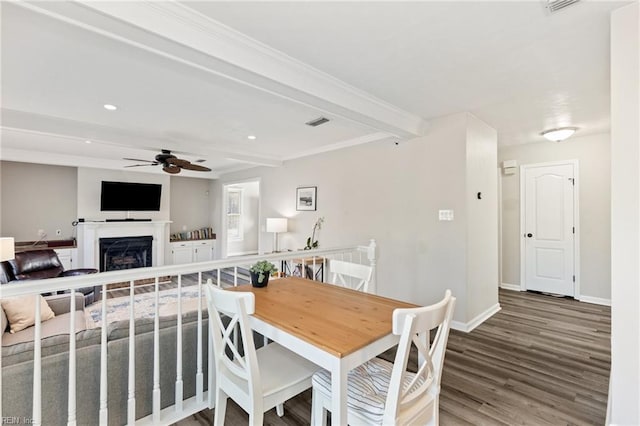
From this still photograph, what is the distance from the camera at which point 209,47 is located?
1855 mm

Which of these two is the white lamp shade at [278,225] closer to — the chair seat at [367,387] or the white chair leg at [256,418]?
the chair seat at [367,387]

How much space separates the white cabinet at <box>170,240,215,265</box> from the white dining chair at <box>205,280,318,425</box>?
631 centimetres

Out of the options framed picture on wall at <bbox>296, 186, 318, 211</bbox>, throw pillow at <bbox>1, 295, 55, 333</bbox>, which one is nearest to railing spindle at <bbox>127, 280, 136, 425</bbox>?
throw pillow at <bbox>1, 295, 55, 333</bbox>

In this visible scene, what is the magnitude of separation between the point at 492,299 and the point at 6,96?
6031mm

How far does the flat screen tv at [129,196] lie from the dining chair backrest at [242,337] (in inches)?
239

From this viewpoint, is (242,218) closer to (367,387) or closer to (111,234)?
(111,234)

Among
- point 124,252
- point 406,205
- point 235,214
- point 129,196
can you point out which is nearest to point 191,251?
point 124,252

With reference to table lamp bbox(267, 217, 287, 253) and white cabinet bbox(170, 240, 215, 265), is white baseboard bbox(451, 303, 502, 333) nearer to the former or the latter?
table lamp bbox(267, 217, 287, 253)

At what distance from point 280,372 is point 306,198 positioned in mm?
3992

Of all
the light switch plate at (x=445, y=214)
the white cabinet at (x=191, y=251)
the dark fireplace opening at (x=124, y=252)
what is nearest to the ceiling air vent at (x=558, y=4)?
the light switch plate at (x=445, y=214)

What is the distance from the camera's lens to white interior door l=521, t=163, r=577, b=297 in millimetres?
4570

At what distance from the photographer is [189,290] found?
207 inches
